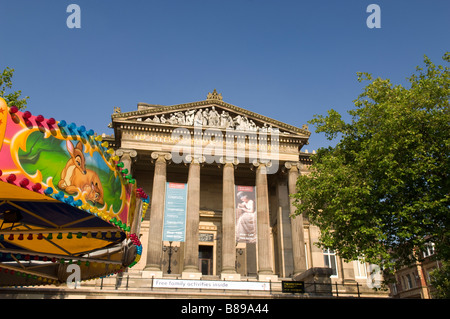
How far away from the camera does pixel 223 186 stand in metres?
31.3

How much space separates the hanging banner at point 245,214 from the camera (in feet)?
90.6

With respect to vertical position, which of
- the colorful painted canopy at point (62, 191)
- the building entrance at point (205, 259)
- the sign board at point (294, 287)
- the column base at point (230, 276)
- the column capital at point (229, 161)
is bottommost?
the colorful painted canopy at point (62, 191)

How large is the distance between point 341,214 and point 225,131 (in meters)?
17.0

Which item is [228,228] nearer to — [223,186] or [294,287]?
[223,186]

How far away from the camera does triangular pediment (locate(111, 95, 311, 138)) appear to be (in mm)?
31814

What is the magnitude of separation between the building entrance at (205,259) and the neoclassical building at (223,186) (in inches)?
3.5

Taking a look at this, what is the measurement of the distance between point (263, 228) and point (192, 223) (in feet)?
18.1

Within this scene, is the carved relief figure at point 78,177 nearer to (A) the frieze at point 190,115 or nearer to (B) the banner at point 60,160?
(B) the banner at point 60,160

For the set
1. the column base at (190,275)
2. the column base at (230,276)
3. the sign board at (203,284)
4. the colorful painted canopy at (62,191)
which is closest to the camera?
the colorful painted canopy at (62,191)

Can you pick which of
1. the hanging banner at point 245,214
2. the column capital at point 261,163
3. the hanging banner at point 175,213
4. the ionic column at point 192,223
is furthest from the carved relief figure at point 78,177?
the column capital at point 261,163

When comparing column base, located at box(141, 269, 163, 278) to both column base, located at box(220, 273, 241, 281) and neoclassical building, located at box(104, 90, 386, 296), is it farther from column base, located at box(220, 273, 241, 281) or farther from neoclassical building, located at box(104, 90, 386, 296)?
column base, located at box(220, 273, 241, 281)

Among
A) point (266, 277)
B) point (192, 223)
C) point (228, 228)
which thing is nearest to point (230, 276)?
point (266, 277)

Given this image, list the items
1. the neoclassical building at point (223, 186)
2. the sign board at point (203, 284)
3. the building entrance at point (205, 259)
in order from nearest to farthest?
1. the sign board at point (203, 284)
2. the neoclassical building at point (223, 186)
3. the building entrance at point (205, 259)
